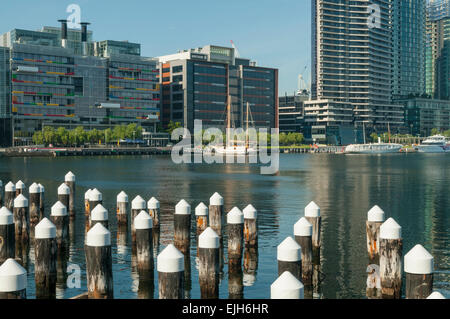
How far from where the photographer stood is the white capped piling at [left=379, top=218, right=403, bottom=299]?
57.3 feet

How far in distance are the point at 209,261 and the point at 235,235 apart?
5.63 meters

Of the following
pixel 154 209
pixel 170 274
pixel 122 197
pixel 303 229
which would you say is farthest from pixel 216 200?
pixel 170 274

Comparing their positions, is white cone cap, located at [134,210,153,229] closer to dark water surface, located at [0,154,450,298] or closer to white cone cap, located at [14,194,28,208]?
dark water surface, located at [0,154,450,298]

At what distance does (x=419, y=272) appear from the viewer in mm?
14320

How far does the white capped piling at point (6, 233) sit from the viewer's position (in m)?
21.6

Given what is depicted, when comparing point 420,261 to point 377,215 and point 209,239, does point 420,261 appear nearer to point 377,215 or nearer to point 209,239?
point 209,239

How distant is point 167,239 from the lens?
2977cm

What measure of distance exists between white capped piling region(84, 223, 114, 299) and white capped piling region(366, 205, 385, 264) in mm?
10488

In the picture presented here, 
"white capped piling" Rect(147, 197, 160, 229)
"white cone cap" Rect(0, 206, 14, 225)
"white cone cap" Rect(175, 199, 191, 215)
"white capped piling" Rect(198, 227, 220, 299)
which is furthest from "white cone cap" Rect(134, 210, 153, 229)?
"white capped piling" Rect(147, 197, 160, 229)

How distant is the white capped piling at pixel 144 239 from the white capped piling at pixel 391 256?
7943 millimetres
